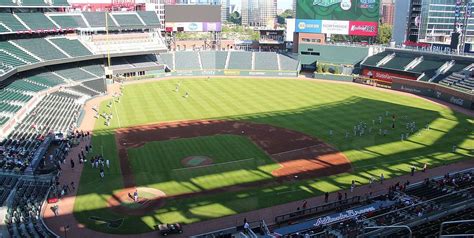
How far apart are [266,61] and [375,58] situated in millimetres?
21679

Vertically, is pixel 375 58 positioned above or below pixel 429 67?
above

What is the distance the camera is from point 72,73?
67125 mm

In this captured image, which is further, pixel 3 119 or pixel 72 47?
pixel 72 47

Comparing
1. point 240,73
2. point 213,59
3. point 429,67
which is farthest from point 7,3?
point 429,67

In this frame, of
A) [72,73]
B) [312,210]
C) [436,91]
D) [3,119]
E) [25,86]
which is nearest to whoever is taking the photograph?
[312,210]

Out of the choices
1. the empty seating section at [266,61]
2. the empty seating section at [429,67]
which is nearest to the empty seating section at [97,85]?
the empty seating section at [266,61]

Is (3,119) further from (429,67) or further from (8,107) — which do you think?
(429,67)

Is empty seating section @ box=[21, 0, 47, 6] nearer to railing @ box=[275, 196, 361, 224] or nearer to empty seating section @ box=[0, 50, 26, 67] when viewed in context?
empty seating section @ box=[0, 50, 26, 67]

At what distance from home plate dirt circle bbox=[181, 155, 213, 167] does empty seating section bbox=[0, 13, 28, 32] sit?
38704 mm

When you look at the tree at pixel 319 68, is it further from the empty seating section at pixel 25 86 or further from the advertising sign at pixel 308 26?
the empty seating section at pixel 25 86

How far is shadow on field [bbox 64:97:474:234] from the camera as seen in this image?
27.1 m

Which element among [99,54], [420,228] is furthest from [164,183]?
[99,54]

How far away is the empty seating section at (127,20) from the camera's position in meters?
81.8

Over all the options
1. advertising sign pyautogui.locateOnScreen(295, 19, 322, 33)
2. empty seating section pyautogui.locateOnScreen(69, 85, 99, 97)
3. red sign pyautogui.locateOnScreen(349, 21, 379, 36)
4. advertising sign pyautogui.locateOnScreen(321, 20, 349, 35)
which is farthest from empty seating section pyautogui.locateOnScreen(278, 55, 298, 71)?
empty seating section pyautogui.locateOnScreen(69, 85, 99, 97)
